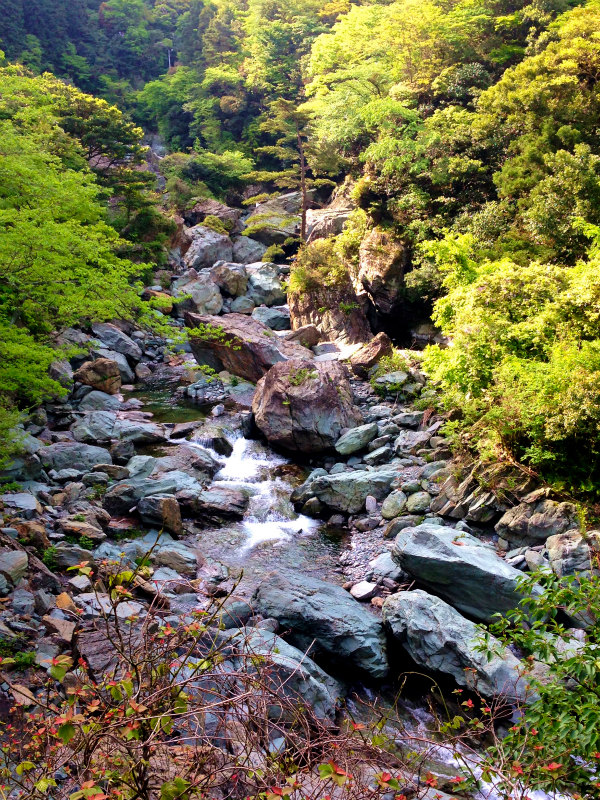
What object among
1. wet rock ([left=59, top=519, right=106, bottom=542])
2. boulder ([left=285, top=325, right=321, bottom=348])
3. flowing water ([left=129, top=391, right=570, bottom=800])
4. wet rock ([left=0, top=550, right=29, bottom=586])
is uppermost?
boulder ([left=285, top=325, right=321, bottom=348])

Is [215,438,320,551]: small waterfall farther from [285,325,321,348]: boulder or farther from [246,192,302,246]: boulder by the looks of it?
[246,192,302,246]: boulder

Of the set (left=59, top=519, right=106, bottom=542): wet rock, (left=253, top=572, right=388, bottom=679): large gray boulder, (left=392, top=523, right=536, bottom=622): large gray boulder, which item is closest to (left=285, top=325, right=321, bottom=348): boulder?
(left=59, top=519, right=106, bottom=542): wet rock

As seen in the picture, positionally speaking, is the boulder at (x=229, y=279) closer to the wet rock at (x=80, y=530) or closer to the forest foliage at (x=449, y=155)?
the forest foliage at (x=449, y=155)

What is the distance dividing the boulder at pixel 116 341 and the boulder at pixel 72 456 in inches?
306

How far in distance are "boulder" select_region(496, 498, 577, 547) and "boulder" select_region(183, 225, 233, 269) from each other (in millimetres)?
21841

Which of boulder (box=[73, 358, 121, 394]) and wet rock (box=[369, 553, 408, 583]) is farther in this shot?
boulder (box=[73, 358, 121, 394])

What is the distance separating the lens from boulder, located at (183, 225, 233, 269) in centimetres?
2762

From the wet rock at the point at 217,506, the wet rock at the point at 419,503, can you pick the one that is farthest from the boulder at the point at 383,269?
the wet rock at the point at 217,506

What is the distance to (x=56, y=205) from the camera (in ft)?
30.4

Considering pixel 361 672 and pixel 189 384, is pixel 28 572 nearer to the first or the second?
pixel 361 672

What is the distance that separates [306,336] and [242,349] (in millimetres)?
3673

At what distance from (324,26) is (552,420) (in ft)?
127

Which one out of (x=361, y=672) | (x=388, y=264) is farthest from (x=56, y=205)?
(x=388, y=264)

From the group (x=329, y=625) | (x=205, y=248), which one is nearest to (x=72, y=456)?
(x=329, y=625)
